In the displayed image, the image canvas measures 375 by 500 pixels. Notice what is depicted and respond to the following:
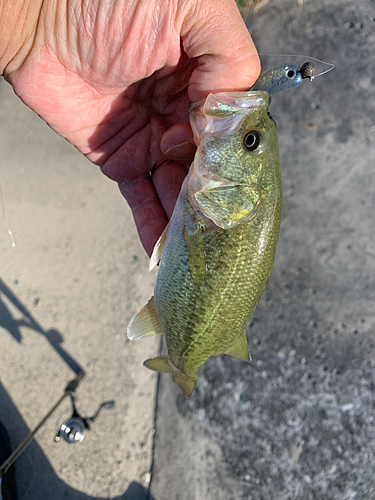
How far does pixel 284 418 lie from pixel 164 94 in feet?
7.88

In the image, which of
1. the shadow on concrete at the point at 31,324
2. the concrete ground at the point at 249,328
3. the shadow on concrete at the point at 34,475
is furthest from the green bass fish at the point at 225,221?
the shadow on concrete at the point at 34,475

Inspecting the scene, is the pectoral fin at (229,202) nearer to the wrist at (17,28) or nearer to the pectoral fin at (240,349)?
the pectoral fin at (240,349)

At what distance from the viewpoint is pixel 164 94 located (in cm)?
171

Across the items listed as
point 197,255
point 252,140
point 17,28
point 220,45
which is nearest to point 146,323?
point 197,255

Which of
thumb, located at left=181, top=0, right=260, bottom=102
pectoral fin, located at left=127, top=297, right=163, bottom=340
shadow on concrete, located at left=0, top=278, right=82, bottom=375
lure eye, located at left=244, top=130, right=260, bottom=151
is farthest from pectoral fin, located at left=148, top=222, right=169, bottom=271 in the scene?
shadow on concrete, located at left=0, top=278, right=82, bottom=375

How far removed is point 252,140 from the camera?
1.25 meters

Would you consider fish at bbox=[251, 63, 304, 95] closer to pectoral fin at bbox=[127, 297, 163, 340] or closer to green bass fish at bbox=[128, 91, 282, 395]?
green bass fish at bbox=[128, 91, 282, 395]

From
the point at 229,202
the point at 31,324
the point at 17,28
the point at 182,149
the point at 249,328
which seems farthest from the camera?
the point at 249,328

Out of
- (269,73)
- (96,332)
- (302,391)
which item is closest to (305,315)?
(302,391)

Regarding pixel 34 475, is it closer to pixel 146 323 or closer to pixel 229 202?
pixel 146 323

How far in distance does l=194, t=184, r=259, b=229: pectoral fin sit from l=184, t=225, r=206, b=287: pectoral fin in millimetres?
99

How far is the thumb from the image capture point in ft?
4.02

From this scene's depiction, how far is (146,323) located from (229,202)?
80cm

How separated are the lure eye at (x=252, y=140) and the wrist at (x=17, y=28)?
1.13 meters
